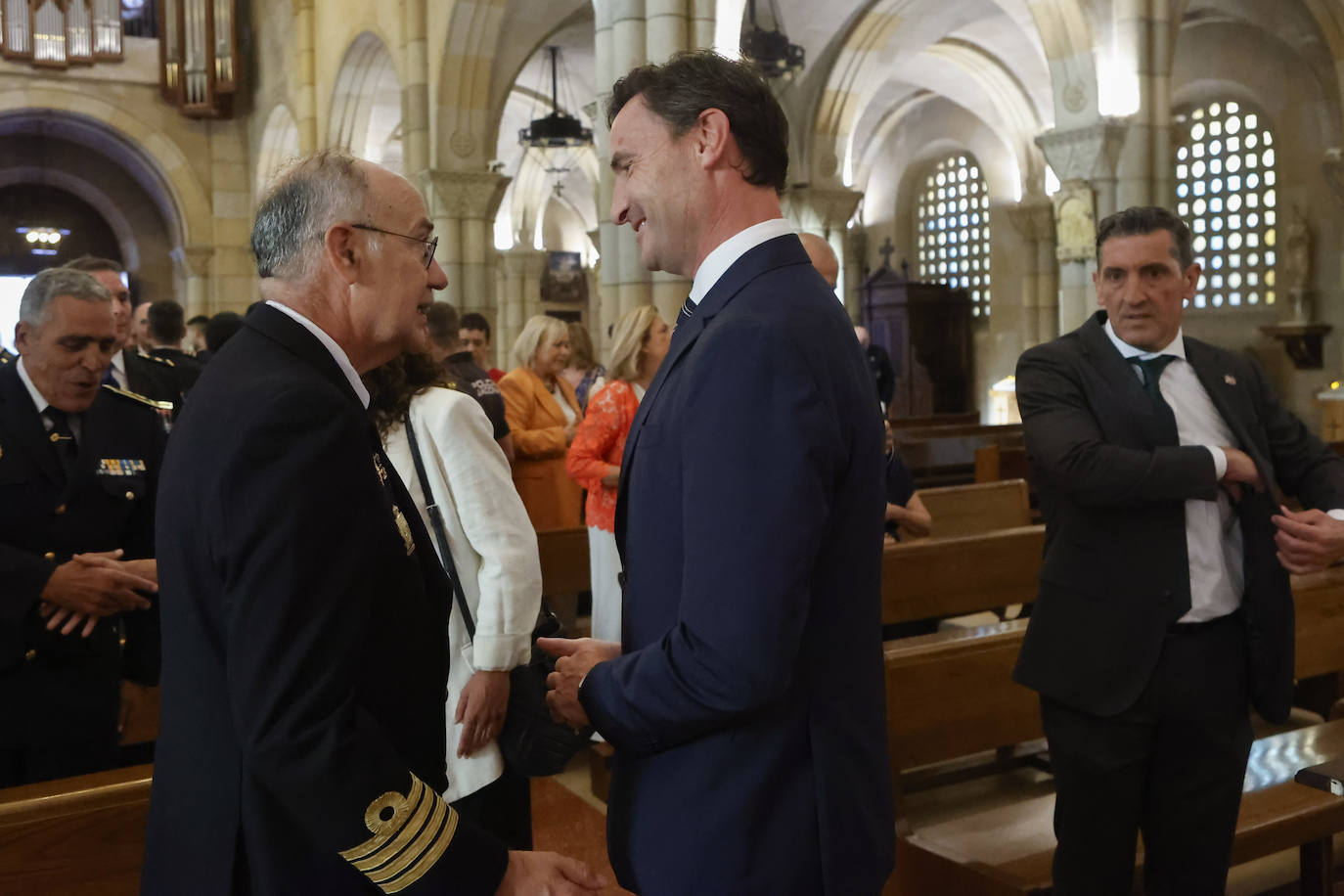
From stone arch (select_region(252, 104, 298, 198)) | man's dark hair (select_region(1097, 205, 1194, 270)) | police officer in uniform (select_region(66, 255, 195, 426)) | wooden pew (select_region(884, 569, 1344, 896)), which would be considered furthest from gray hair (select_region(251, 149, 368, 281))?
stone arch (select_region(252, 104, 298, 198))

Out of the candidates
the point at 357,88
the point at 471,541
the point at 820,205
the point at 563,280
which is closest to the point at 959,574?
the point at 471,541

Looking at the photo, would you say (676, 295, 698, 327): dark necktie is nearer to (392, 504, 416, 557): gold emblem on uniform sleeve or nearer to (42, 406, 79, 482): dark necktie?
(392, 504, 416, 557): gold emblem on uniform sleeve

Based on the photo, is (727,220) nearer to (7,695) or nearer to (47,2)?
(7,695)

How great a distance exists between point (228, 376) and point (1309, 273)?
14.7 metres

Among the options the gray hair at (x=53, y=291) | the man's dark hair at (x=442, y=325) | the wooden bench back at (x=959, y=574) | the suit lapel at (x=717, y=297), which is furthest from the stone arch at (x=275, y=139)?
the suit lapel at (x=717, y=297)

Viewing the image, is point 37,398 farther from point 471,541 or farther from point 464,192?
point 464,192

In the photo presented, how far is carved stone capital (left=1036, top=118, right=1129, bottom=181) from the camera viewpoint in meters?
8.86

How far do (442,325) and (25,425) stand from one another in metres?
2.02

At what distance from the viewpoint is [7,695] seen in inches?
97.8

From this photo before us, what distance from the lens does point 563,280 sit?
23.1 meters

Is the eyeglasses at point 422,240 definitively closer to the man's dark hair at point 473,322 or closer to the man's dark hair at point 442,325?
the man's dark hair at point 442,325

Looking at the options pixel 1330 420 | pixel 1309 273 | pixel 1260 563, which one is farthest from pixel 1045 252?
pixel 1260 563

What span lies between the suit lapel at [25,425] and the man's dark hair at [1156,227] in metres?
2.46

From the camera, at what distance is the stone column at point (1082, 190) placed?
8906 mm
